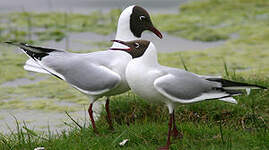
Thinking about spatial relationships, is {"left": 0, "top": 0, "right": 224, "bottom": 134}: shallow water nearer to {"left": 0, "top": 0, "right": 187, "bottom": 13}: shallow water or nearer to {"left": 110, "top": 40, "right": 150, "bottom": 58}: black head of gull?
{"left": 0, "top": 0, "right": 187, "bottom": 13}: shallow water

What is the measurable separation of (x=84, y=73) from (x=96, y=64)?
4.8 inches

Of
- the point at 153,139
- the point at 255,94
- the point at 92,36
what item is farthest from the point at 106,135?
the point at 92,36

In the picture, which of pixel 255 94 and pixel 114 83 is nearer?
pixel 114 83

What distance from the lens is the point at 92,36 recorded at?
882cm

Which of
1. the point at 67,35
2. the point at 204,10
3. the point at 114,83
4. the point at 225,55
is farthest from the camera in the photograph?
the point at 204,10

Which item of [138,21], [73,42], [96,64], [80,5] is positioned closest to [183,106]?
[138,21]

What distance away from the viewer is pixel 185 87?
3701 mm

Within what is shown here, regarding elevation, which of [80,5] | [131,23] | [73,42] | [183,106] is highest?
[131,23]

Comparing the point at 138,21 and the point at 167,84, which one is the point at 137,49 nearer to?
the point at 167,84

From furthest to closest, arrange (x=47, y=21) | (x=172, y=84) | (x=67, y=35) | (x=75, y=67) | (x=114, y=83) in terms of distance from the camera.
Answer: (x=47, y=21), (x=67, y=35), (x=75, y=67), (x=114, y=83), (x=172, y=84)

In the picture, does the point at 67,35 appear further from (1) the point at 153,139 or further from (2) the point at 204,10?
(1) the point at 153,139

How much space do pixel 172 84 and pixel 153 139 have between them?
593 millimetres

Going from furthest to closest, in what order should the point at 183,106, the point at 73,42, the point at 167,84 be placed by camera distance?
1. the point at 73,42
2. the point at 183,106
3. the point at 167,84

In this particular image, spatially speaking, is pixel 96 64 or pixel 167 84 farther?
pixel 96 64
